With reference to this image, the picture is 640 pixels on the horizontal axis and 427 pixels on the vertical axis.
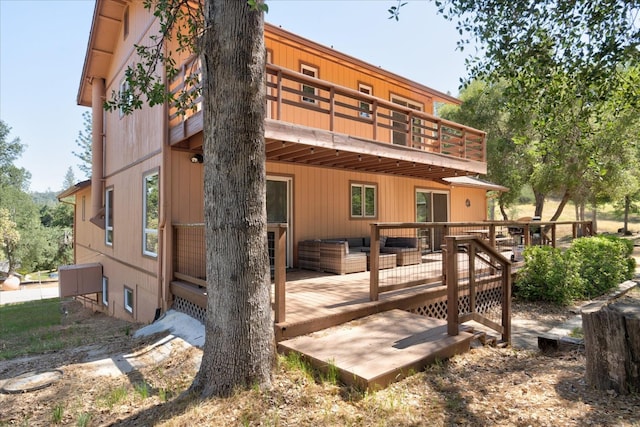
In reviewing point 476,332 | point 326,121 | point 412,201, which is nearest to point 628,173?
point 412,201

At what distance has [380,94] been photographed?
1144cm

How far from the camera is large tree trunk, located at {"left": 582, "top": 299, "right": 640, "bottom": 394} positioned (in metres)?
3.11

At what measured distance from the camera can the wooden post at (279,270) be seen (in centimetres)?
425

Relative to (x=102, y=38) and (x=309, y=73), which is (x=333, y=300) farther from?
(x=102, y=38)

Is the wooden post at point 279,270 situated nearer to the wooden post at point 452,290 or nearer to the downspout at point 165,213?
the wooden post at point 452,290

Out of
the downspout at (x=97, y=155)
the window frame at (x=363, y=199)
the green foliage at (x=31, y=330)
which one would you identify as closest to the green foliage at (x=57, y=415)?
the green foliage at (x=31, y=330)

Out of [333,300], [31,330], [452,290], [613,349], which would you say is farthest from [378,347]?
[31,330]

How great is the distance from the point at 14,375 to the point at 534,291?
9.21 m

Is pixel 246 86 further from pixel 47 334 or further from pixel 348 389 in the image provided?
pixel 47 334

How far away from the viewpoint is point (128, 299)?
9.33 m

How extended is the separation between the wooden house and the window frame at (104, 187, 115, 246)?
32 mm

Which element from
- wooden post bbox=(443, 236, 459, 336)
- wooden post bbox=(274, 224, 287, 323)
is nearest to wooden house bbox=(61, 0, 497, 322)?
wooden post bbox=(274, 224, 287, 323)

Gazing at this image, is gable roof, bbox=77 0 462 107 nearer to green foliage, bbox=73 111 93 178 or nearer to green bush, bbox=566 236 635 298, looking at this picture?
green bush, bbox=566 236 635 298

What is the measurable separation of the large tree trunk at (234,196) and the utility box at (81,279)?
10469 millimetres
